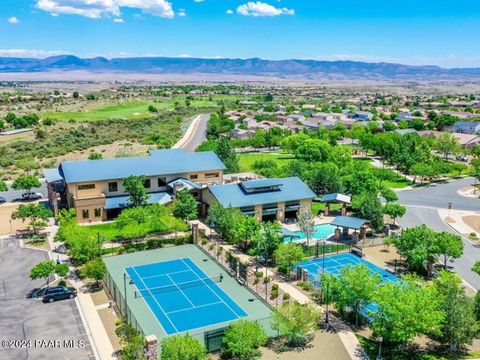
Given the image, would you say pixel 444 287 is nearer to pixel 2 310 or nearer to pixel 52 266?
pixel 52 266

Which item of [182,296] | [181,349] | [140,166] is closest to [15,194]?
[140,166]

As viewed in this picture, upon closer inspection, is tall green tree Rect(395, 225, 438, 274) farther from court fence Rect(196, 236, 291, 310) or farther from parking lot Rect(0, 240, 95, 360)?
parking lot Rect(0, 240, 95, 360)

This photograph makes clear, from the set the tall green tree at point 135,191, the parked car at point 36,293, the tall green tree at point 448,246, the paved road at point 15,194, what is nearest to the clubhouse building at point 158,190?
the tall green tree at point 135,191

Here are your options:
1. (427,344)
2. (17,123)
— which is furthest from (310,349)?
(17,123)

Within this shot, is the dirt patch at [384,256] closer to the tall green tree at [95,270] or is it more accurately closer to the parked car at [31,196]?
the tall green tree at [95,270]

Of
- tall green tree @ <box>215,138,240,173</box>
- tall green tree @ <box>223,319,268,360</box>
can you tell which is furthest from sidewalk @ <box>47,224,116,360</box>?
tall green tree @ <box>215,138,240,173</box>

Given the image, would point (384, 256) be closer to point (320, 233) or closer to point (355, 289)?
point (320, 233)
